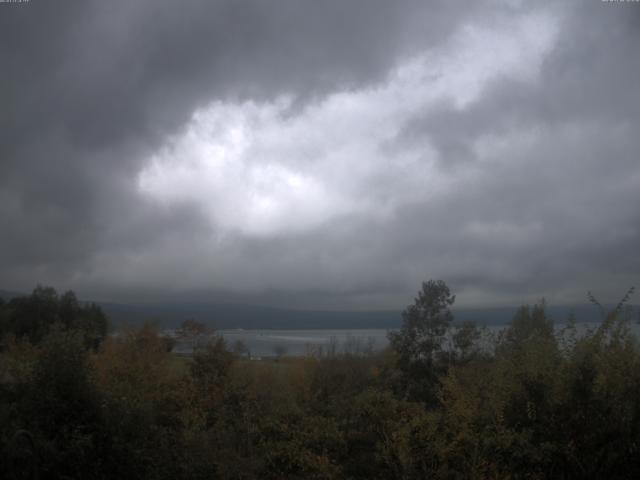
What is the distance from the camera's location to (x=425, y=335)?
21656 millimetres

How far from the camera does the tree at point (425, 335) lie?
21.5 m

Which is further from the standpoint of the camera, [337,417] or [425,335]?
[425,335]

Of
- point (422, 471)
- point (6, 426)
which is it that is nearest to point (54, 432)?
point (6, 426)

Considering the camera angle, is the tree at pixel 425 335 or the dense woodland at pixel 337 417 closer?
the dense woodland at pixel 337 417

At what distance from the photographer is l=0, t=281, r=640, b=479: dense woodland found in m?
11.5

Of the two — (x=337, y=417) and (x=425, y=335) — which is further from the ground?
(x=425, y=335)

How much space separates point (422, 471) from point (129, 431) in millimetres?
6717

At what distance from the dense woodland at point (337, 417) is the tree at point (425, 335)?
21.9 inches

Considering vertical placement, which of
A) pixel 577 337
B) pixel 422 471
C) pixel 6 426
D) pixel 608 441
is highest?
pixel 577 337

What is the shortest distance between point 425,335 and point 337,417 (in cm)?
522

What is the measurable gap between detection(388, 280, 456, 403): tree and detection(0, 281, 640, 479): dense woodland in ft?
1.83

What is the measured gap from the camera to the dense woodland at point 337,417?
37.7 feet

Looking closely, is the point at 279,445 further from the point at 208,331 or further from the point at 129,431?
the point at 208,331

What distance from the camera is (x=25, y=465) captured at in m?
9.68
